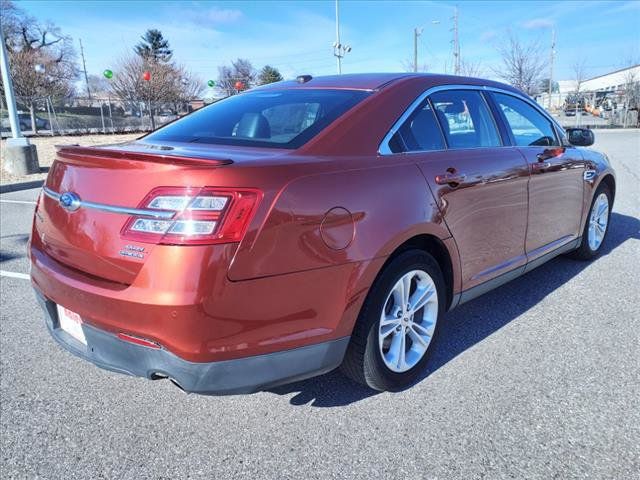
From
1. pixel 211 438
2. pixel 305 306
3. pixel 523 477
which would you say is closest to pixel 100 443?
pixel 211 438

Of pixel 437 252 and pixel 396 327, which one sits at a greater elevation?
pixel 437 252

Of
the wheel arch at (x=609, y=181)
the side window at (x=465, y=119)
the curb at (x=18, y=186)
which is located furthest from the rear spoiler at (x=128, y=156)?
the curb at (x=18, y=186)

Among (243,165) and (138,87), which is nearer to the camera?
(243,165)

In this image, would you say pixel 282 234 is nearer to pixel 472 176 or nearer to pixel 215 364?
pixel 215 364

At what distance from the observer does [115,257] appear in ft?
6.77

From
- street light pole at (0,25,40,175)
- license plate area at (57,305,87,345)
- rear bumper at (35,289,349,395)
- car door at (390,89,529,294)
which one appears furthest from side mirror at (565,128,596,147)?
street light pole at (0,25,40,175)

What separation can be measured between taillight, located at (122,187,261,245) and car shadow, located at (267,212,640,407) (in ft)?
3.91

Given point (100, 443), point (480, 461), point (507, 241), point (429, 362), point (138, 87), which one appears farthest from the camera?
point (138, 87)

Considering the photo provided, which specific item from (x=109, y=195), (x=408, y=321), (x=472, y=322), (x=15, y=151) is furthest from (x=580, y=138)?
(x=15, y=151)

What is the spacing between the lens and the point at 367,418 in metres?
2.54

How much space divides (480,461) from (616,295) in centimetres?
257

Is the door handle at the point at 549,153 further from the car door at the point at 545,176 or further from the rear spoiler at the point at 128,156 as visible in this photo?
the rear spoiler at the point at 128,156

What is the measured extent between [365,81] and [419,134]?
1.60 feet

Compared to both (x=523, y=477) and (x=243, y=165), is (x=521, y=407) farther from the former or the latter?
(x=243, y=165)
